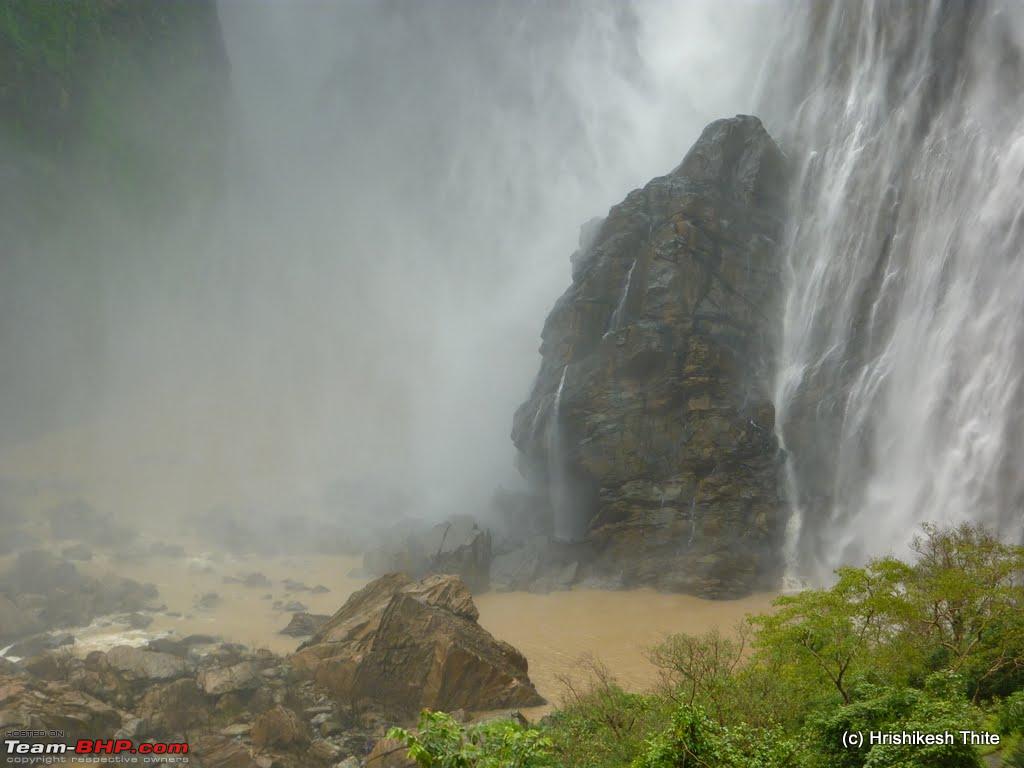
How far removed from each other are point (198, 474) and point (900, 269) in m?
83.3

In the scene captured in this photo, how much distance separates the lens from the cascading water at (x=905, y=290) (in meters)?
37.8

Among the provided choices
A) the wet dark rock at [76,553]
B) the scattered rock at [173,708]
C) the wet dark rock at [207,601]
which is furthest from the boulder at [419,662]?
the wet dark rock at [76,553]

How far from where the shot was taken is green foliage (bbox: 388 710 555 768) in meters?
8.94

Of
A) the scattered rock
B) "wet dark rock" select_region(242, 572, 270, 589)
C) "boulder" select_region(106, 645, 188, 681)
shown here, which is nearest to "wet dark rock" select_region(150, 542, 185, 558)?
"wet dark rock" select_region(242, 572, 270, 589)

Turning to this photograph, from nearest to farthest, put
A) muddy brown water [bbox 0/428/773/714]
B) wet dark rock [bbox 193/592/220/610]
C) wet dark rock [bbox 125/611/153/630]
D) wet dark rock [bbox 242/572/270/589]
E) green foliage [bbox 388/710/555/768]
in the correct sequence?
green foliage [bbox 388/710/555/768], muddy brown water [bbox 0/428/773/714], wet dark rock [bbox 125/611/153/630], wet dark rock [bbox 193/592/220/610], wet dark rock [bbox 242/572/270/589]

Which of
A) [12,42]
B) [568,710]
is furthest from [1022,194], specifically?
[12,42]

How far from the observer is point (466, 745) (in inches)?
386

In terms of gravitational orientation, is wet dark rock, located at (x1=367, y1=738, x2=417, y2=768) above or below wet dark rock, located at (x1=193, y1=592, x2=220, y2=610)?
below

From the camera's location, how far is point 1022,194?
125ft

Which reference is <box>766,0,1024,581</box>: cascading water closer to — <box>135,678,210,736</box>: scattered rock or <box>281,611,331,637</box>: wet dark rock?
<box>281,611,331,637</box>: wet dark rock

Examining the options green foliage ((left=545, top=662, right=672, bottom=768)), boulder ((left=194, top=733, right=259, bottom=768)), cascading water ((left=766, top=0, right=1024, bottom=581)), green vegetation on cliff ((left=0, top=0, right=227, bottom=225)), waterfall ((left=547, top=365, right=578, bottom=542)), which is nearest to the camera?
green foliage ((left=545, top=662, right=672, bottom=768))

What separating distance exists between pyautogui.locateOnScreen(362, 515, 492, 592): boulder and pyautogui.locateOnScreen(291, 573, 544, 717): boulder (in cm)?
1941

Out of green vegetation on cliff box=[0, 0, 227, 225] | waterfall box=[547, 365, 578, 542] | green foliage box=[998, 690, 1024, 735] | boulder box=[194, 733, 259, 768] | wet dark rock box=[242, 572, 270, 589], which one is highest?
green vegetation on cliff box=[0, 0, 227, 225]

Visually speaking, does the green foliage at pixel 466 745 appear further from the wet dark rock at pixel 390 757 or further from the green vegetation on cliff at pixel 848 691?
the wet dark rock at pixel 390 757
